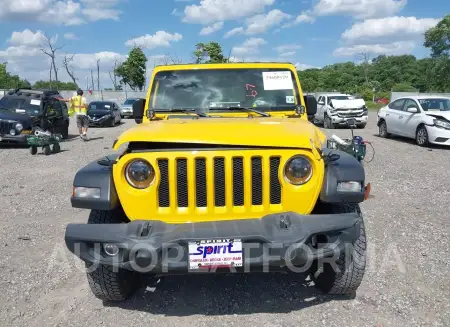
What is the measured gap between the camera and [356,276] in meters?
3.46

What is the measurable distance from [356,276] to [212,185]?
52.8 inches

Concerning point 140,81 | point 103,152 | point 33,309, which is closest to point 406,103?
point 103,152

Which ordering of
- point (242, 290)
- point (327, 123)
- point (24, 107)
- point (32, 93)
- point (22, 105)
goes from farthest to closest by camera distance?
point (327, 123) < point (32, 93) < point (22, 105) < point (24, 107) < point (242, 290)

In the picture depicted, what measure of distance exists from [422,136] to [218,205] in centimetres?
1175

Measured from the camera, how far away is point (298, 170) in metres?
3.10

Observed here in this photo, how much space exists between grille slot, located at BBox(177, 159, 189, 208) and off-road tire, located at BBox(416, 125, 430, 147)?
11.7 metres

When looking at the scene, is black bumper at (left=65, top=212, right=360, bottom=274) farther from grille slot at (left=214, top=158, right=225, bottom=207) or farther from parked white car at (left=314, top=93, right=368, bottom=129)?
parked white car at (left=314, top=93, right=368, bottom=129)

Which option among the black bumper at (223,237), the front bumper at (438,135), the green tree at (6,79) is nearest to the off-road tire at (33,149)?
the black bumper at (223,237)

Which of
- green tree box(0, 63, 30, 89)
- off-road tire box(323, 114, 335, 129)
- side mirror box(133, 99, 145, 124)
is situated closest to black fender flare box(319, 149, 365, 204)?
side mirror box(133, 99, 145, 124)

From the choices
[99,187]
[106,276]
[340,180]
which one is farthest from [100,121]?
[340,180]

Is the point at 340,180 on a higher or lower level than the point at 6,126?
higher

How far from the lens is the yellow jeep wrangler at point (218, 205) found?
9.49ft

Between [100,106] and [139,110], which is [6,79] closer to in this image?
[100,106]

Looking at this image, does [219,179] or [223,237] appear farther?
[219,179]
